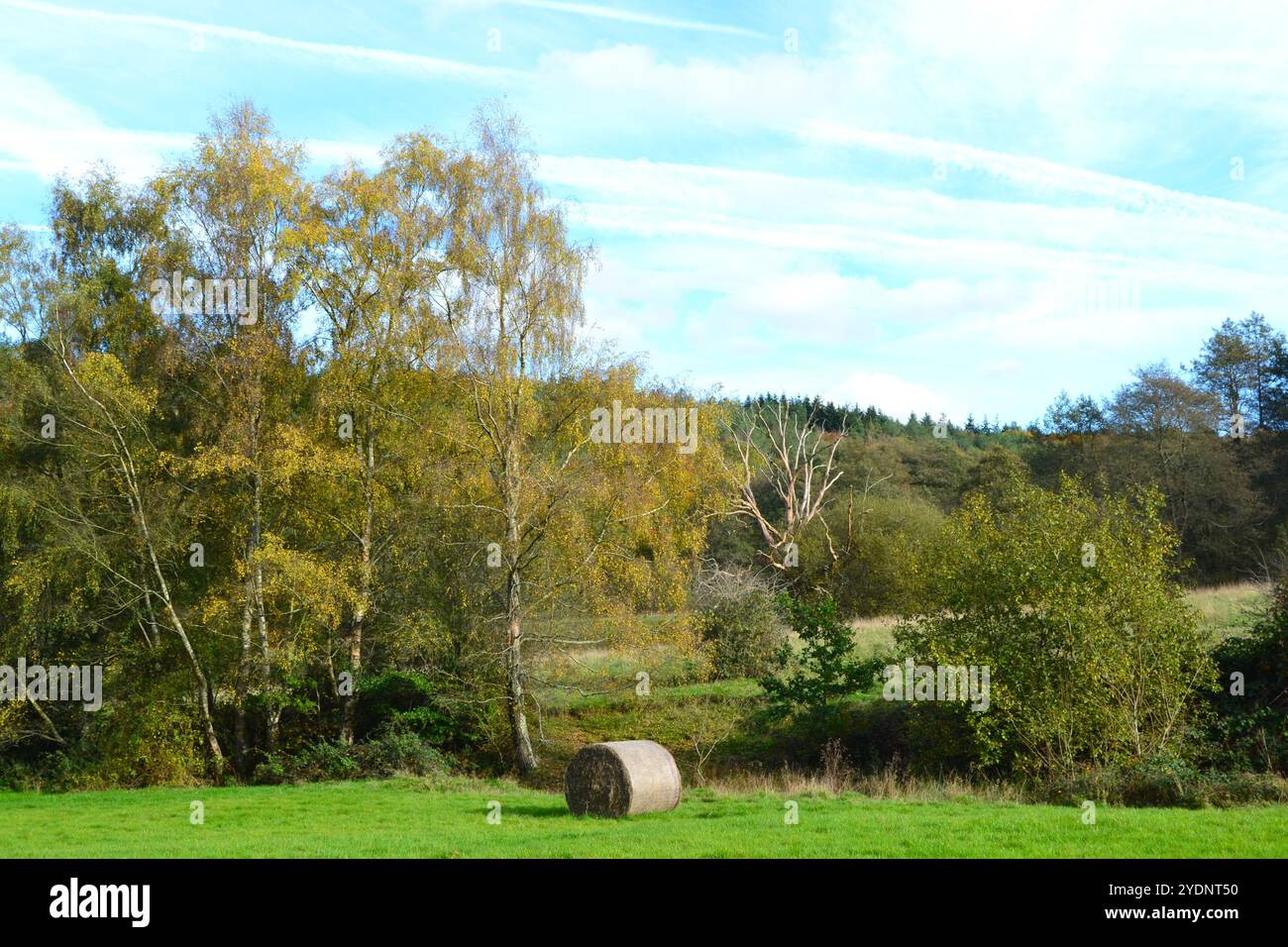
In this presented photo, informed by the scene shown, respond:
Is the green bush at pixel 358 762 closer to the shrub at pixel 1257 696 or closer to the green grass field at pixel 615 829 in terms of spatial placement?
the green grass field at pixel 615 829

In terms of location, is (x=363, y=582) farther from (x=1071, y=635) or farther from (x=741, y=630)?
(x=1071, y=635)

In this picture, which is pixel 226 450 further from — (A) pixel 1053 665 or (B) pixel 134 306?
(A) pixel 1053 665

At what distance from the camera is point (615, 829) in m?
15.0

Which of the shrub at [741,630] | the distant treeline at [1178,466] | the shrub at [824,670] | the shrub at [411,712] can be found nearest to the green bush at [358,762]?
the shrub at [411,712]

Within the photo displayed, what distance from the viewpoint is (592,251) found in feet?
91.9

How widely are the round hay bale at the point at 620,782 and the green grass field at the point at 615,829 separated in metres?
0.32

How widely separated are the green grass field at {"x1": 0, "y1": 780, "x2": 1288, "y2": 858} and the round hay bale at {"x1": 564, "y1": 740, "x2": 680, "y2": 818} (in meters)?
0.32

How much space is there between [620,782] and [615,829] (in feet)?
6.27

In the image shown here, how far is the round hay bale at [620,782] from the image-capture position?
1686 centimetres

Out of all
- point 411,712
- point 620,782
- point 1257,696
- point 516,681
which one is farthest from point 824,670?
point 411,712

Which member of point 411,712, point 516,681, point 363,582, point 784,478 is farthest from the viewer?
point 784,478

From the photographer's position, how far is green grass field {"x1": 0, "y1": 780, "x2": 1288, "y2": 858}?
39.2 feet
